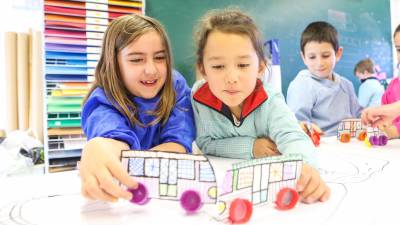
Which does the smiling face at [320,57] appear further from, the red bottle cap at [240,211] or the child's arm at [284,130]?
the red bottle cap at [240,211]

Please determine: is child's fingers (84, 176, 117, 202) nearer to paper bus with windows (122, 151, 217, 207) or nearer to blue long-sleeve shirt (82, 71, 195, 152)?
paper bus with windows (122, 151, 217, 207)

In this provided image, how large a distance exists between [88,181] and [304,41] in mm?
1249

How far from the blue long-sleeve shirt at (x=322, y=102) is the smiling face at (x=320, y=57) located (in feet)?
0.12

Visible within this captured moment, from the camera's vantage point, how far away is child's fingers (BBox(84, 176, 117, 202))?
0.43 meters

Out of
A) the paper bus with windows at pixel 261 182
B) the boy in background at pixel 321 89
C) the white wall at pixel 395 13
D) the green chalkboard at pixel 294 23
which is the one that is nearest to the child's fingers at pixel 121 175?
the paper bus with windows at pixel 261 182

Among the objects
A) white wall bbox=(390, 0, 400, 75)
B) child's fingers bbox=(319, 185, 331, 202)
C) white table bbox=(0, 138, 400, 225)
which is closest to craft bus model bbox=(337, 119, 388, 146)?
white table bbox=(0, 138, 400, 225)

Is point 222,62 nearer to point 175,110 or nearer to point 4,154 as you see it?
point 175,110

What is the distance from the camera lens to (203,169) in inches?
16.7

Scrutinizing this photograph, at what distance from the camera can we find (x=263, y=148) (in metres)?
0.76

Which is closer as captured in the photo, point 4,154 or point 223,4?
point 4,154

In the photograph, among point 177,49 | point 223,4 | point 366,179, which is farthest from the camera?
point 223,4

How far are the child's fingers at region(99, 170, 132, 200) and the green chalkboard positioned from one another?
70 centimetres

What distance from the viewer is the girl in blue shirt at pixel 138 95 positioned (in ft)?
2.33

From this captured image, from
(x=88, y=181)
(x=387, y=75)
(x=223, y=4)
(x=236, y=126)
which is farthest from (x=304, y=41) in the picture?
(x=387, y=75)
